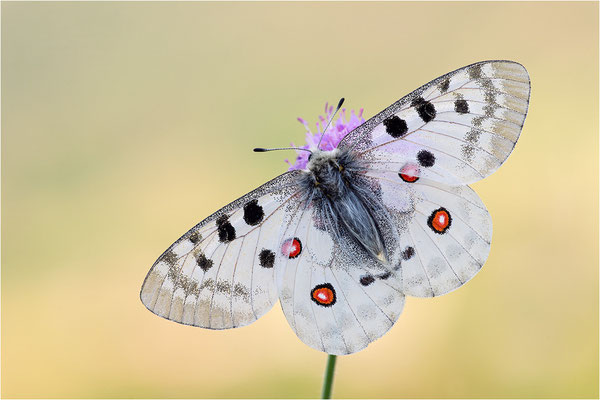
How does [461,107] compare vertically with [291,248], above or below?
above

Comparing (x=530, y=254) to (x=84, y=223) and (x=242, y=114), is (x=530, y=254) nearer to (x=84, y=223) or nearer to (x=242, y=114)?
(x=242, y=114)

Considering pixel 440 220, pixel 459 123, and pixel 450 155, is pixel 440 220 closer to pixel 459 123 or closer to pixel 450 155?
pixel 450 155

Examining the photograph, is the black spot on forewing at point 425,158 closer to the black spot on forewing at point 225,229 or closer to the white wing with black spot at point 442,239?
the white wing with black spot at point 442,239

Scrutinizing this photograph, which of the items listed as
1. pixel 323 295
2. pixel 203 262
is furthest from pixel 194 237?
pixel 323 295

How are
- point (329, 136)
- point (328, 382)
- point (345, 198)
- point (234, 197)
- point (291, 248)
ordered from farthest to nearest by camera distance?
point (234, 197)
point (329, 136)
point (345, 198)
point (291, 248)
point (328, 382)

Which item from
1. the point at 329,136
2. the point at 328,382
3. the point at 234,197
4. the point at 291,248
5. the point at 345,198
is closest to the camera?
the point at 328,382

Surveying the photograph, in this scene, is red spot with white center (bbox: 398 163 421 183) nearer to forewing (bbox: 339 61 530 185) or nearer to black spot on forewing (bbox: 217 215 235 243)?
forewing (bbox: 339 61 530 185)

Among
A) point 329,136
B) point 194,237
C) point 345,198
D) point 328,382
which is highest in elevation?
point 329,136

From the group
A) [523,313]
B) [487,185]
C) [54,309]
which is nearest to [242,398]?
[54,309]
